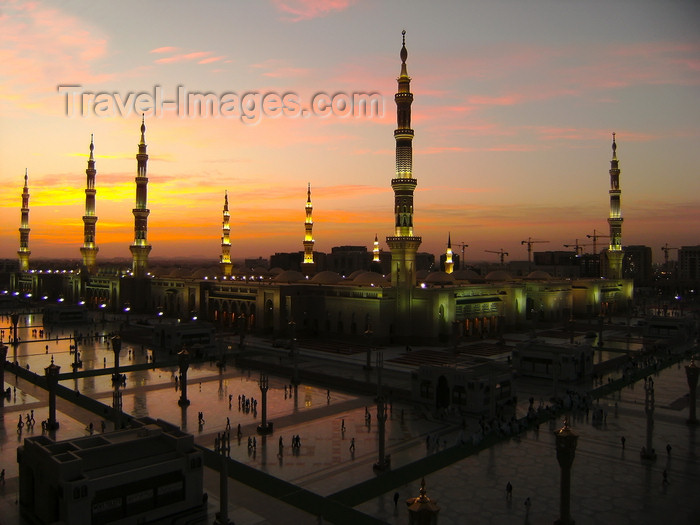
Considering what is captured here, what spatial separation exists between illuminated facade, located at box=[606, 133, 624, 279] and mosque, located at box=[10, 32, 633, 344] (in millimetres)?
128

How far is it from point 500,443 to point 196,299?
42.4m

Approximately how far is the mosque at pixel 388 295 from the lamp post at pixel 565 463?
19060mm

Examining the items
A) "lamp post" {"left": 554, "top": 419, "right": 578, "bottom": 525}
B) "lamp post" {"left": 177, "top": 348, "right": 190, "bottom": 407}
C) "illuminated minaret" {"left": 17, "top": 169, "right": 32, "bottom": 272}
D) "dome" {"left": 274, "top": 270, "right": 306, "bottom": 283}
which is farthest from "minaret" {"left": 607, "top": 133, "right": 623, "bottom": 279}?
"illuminated minaret" {"left": 17, "top": 169, "right": 32, "bottom": 272}

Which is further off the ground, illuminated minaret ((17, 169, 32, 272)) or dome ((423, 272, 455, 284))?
illuminated minaret ((17, 169, 32, 272))

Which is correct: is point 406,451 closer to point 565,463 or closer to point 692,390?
point 565,463

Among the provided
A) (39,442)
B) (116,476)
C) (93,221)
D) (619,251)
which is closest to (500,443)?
(116,476)

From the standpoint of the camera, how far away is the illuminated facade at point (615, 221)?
73625mm

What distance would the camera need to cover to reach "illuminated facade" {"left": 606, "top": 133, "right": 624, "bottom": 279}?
73625 millimetres

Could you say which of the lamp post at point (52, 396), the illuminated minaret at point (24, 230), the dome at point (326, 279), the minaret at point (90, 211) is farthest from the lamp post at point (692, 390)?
the illuminated minaret at point (24, 230)

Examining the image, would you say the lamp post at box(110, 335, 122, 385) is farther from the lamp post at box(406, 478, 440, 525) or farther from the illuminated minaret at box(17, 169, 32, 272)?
the illuminated minaret at box(17, 169, 32, 272)

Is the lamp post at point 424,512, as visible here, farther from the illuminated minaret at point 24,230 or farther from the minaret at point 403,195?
the illuminated minaret at point 24,230

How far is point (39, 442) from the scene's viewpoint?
52.5ft

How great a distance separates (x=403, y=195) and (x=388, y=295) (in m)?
8.03

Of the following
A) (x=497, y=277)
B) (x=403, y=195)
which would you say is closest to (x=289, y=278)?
(x=403, y=195)
